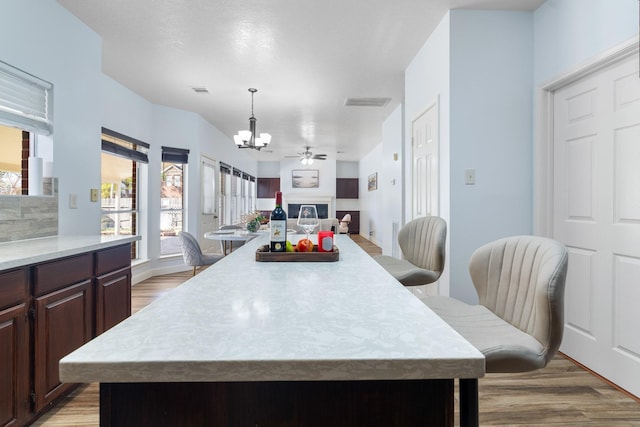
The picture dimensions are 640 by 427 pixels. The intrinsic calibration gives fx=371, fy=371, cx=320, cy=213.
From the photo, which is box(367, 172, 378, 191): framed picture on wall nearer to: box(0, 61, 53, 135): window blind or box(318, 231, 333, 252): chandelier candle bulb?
box(0, 61, 53, 135): window blind

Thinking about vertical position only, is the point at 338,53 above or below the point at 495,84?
above

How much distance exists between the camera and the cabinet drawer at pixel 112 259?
2.22 metres

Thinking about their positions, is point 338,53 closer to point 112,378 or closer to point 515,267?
point 515,267

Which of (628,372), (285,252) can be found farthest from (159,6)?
(628,372)

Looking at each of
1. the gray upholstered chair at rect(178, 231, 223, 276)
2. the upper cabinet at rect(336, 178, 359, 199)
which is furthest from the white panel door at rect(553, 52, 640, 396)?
the upper cabinet at rect(336, 178, 359, 199)

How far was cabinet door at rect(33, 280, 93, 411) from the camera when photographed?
177cm

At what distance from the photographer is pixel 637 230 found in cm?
211

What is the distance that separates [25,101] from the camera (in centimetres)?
239

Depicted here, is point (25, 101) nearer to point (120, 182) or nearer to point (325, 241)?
point (325, 241)

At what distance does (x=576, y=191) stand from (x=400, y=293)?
226cm

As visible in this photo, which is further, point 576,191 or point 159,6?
point 159,6

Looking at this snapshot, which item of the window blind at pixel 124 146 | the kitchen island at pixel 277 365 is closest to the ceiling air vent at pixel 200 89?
the window blind at pixel 124 146

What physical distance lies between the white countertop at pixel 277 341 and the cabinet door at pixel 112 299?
1577mm

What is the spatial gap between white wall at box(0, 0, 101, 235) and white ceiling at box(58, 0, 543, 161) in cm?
22
